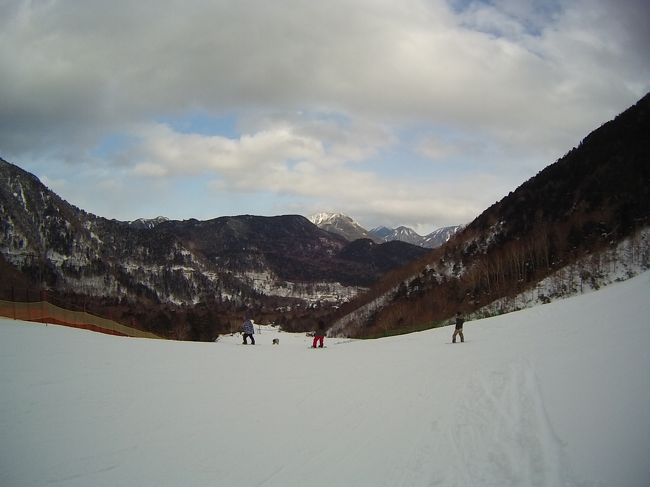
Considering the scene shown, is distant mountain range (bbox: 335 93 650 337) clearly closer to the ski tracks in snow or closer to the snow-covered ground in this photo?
the snow-covered ground

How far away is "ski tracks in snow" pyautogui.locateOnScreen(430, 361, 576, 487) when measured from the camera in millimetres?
6301

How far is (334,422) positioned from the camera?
31.0ft

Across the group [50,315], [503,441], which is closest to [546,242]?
[50,315]

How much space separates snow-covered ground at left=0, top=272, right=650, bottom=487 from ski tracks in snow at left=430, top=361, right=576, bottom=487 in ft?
0.11

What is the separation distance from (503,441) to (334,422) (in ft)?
10.8

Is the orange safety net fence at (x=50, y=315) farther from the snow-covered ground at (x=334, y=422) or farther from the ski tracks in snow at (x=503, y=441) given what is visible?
the ski tracks in snow at (x=503, y=441)

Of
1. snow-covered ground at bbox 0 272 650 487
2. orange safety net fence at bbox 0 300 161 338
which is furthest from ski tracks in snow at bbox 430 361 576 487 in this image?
orange safety net fence at bbox 0 300 161 338

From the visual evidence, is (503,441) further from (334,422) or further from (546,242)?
(546,242)

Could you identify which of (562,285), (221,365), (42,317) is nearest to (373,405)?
(221,365)

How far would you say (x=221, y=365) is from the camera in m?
16.7

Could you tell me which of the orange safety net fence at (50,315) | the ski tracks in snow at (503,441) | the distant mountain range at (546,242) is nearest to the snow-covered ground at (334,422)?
the ski tracks in snow at (503,441)

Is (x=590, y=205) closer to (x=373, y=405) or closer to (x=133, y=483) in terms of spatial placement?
(x=373, y=405)

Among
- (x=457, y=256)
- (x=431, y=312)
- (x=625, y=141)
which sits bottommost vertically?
(x=431, y=312)

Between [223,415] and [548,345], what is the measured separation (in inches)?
485
